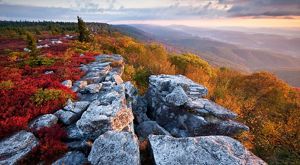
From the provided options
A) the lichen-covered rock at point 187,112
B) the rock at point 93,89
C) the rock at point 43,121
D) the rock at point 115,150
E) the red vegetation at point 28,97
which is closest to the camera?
the rock at point 115,150

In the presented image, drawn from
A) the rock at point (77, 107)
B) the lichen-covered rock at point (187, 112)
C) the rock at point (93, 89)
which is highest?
the rock at point (93, 89)

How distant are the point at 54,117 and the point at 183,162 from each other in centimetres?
596

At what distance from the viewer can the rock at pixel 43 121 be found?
338 inches

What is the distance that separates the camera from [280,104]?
27359 millimetres

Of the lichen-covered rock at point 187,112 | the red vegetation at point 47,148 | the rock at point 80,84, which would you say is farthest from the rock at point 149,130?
the rock at point 80,84

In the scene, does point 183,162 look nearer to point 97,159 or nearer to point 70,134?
point 97,159

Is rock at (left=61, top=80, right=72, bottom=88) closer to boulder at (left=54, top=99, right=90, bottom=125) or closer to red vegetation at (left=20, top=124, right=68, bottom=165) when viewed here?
boulder at (left=54, top=99, right=90, bottom=125)

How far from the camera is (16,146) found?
293 inches

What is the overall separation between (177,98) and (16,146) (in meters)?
8.02

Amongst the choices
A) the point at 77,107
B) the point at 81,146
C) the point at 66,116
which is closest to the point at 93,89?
the point at 77,107

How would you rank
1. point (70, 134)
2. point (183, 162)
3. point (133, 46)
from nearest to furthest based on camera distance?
point (183, 162), point (70, 134), point (133, 46)

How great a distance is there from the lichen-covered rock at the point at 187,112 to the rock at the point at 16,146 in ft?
23.9

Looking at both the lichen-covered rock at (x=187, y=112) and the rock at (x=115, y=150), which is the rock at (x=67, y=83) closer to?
the lichen-covered rock at (x=187, y=112)

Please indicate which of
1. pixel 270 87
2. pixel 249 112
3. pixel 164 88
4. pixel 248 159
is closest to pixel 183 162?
pixel 248 159
